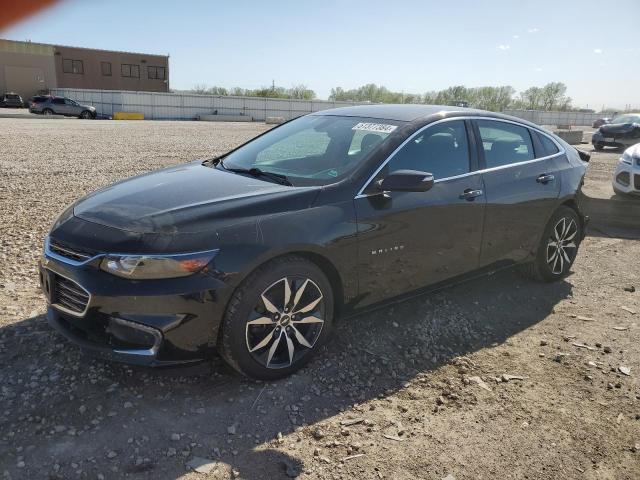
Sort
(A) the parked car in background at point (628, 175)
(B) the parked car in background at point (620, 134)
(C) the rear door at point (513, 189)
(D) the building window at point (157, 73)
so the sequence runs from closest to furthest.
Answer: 1. (C) the rear door at point (513, 189)
2. (A) the parked car in background at point (628, 175)
3. (B) the parked car in background at point (620, 134)
4. (D) the building window at point (157, 73)

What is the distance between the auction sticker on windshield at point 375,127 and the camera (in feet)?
13.0

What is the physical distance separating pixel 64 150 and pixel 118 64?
54283mm

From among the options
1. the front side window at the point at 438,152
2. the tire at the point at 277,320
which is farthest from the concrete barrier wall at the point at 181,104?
the tire at the point at 277,320

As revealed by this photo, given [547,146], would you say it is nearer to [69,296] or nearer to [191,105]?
[69,296]

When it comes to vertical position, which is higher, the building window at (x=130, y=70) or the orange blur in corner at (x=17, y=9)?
the building window at (x=130, y=70)

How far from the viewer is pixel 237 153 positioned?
15.0 feet

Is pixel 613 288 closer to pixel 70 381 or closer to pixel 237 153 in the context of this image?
pixel 237 153

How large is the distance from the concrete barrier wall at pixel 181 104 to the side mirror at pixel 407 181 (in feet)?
133

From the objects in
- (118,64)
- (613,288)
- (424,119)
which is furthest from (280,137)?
(118,64)

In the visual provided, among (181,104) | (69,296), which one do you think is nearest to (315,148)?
(69,296)

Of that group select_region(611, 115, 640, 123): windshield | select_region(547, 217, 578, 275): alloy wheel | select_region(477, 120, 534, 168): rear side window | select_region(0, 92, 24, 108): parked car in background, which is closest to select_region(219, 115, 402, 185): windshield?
select_region(477, 120, 534, 168): rear side window

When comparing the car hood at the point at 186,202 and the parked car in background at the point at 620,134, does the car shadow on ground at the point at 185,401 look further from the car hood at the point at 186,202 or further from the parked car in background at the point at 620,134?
the parked car in background at the point at 620,134

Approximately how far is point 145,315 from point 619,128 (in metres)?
Result: 22.8

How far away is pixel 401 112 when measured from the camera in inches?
170
